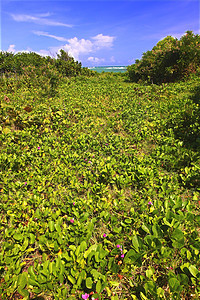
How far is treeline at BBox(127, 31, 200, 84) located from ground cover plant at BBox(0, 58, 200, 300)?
23.9ft

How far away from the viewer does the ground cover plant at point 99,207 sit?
5.72 feet

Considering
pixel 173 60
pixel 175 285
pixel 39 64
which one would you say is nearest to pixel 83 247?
pixel 175 285

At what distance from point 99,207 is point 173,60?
42.4 ft

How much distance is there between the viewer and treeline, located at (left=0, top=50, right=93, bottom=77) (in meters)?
12.3

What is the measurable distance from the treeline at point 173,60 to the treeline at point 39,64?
619 centimetres

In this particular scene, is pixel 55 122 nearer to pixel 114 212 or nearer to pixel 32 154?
pixel 32 154

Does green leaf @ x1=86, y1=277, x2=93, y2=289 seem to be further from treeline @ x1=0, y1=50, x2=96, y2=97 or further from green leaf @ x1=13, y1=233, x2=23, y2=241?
treeline @ x1=0, y1=50, x2=96, y2=97

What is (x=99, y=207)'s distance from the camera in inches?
102

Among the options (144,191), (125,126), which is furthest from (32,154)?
(125,126)

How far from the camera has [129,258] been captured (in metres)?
1.82

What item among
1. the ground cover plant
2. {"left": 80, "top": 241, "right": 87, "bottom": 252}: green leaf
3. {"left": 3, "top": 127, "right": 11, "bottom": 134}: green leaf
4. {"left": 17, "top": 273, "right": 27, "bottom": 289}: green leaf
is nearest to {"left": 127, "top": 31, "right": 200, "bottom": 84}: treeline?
the ground cover plant

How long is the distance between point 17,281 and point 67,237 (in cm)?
65

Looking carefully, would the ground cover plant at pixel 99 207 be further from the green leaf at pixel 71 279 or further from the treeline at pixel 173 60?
the treeline at pixel 173 60

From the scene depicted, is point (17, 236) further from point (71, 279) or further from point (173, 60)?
point (173, 60)
